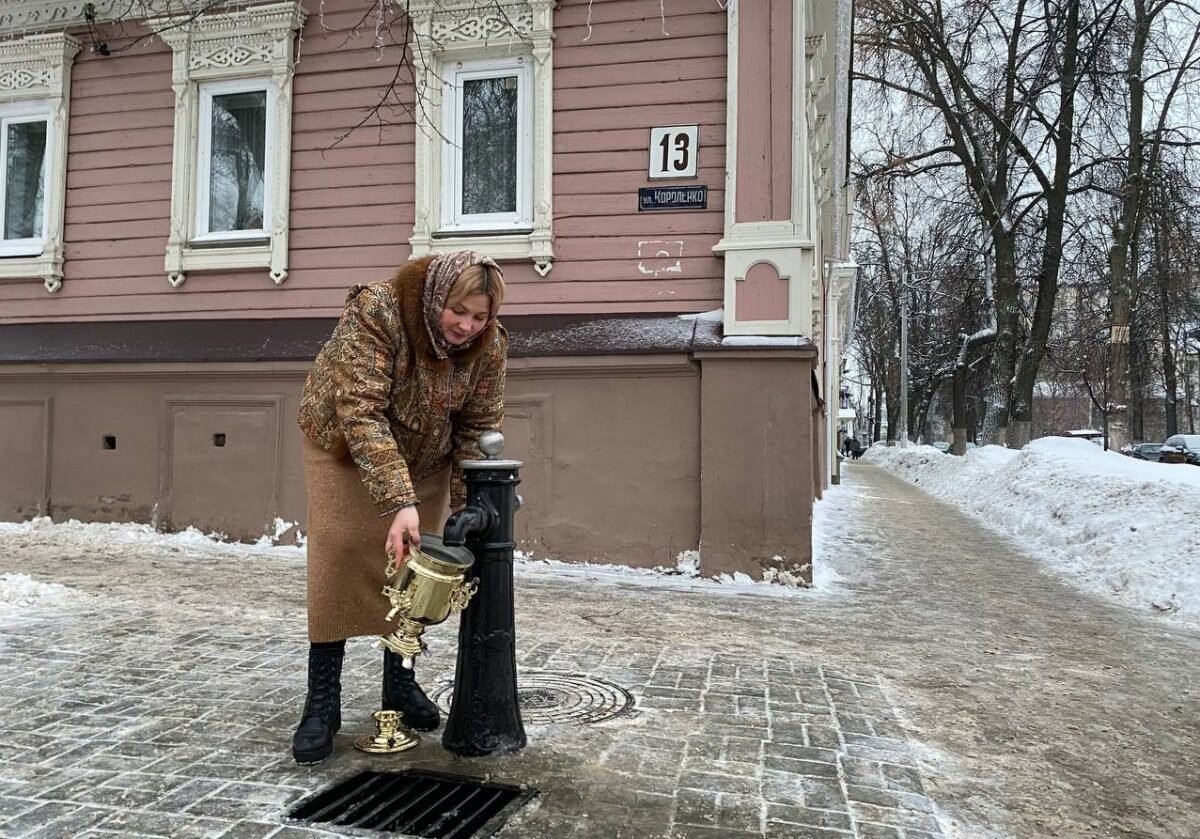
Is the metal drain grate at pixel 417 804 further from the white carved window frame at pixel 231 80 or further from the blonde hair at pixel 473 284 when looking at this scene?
the white carved window frame at pixel 231 80

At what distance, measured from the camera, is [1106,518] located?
8.50 meters

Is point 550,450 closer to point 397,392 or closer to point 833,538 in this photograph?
point 833,538

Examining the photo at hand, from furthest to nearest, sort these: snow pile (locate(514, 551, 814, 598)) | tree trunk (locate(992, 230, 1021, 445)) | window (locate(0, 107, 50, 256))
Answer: tree trunk (locate(992, 230, 1021, 445)) → window (locate(0, 107, 50, 256)) → snow pile (locate(514, 551, 814, 598))

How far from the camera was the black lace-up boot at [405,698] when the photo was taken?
3.11m

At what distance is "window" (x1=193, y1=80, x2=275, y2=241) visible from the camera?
8.30 meters

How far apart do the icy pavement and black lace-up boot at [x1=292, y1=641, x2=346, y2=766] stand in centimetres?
6

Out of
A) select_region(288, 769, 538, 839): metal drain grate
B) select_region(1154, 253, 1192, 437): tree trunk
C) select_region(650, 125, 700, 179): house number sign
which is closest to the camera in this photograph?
select_region(288, 769, 538, 839): metal drain grate

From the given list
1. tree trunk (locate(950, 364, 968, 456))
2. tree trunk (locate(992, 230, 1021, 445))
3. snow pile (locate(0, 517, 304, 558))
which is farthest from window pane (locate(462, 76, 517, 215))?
tree trunk (locate(950, 364, 968, 456))

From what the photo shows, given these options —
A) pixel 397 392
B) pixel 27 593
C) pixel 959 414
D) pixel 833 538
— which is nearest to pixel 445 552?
pixel 397 392

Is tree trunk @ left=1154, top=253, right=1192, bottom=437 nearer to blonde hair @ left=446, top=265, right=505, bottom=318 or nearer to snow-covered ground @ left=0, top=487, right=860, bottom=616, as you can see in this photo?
snow-covered ground @ left=0, top=487, right=860, bottom=616

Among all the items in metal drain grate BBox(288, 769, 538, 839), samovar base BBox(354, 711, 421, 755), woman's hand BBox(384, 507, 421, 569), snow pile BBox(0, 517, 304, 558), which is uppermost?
woman's hand BBox(384, 507, 421, 569)

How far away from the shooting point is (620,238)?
282 inches

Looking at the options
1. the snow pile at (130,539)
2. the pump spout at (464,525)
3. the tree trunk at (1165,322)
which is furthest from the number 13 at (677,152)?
the tree trunk at (1165,322)

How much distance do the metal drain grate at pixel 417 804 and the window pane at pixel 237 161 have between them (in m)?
6.92
